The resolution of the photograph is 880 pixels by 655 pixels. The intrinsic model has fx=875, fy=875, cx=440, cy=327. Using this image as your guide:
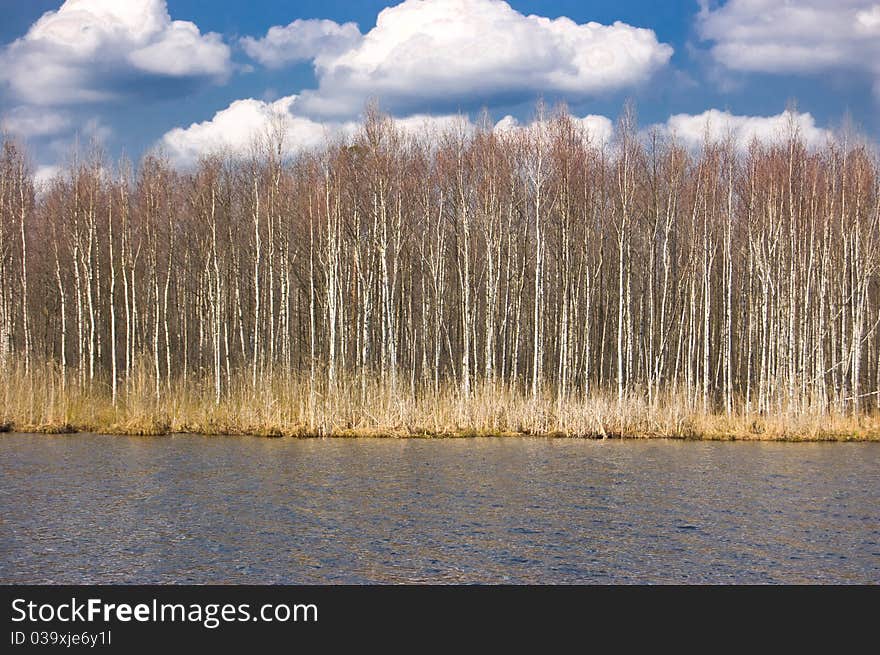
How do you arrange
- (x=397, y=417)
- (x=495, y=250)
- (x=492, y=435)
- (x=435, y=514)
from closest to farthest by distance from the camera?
(x=435, y=514), (x=397, y=417), (x=492, y=435), (x=495, y=250)

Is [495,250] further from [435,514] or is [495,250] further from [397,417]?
[435,514]

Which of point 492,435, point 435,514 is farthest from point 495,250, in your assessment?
point 435,514

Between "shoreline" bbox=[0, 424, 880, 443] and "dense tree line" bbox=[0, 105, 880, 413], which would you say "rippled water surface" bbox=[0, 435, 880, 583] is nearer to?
"shoreline" bbox=[0, 424, 880, 443]

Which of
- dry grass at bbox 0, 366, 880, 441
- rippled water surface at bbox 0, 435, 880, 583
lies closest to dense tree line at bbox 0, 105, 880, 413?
dry grass at bbox 0, 366, 880, 441

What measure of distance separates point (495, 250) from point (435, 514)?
20.6 m

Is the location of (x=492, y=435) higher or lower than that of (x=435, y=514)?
higher

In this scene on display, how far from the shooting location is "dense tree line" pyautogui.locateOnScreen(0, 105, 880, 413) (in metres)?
30.4

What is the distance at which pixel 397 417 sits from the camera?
86.4ft

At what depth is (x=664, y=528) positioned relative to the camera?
14477 mm

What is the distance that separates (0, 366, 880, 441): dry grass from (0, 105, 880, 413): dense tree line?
36.3 inches
